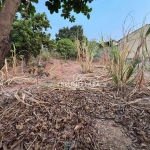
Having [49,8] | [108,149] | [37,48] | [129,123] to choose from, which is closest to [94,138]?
[108,149]

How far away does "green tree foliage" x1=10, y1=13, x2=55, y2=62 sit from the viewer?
443 cm

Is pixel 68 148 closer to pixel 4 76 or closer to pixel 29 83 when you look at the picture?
pixel 29 83

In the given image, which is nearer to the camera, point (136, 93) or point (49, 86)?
point (136, 93)

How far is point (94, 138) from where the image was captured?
1.10 m

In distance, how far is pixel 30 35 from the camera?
4695 millimetres

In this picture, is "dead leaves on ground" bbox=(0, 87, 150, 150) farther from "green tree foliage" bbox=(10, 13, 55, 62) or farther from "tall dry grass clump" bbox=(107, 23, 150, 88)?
"green tree foliage" bbox=(10, 13, 55, 62)

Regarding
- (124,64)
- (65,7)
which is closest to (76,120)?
(124,64)

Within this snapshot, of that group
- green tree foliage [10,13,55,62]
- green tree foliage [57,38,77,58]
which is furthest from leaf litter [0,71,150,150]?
green tree foliage [57,38,77,58]

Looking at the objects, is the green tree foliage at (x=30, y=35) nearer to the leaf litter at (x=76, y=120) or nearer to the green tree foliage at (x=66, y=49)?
the green tree foliage at (x=66, y=49)

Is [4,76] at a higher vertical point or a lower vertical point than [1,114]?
higher

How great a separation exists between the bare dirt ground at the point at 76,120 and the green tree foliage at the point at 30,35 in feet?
10.0

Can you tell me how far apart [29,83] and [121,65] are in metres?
1.30

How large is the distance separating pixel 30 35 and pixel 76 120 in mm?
3972

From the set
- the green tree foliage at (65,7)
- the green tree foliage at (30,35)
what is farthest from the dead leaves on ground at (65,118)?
the green tree foliage at (30,35)
